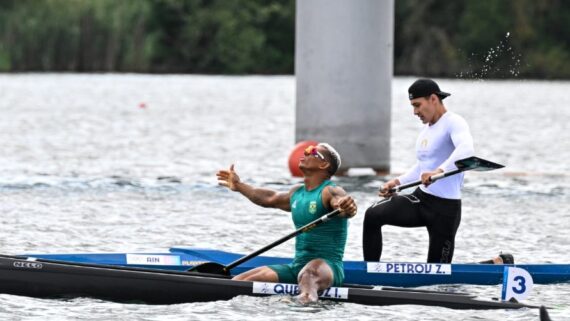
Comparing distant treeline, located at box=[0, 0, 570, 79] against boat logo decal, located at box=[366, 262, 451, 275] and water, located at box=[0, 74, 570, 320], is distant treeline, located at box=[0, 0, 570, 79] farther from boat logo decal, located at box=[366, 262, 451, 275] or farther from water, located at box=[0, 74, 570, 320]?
boat logo decal, located at box=[366, 262, 451, 275]

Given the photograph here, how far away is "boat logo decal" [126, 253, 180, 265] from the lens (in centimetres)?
1414

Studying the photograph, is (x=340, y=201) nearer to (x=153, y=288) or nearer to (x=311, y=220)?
(x=311, y=220)

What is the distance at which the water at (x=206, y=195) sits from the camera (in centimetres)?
1272

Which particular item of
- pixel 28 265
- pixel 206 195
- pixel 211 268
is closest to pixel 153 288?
pixel 211 268

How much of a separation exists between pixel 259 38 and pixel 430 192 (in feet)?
318

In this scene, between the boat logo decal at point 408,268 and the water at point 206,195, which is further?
the boat logo decal at point 408,268

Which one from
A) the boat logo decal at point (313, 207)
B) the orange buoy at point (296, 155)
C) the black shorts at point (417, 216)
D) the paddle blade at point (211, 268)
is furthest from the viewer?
the orange buoy at point (296, 155)

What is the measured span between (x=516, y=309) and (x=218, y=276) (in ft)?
8.09

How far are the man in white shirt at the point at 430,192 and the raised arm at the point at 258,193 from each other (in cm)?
130

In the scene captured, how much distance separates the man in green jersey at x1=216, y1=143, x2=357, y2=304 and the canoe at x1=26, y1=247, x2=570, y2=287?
3.89 feet

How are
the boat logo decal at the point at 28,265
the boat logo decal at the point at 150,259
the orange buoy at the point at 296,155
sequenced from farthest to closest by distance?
the orange buoy at the point at 296,155 → the boat logo decal at the point at 150,259 → the boat logo decal at the point at 28,265

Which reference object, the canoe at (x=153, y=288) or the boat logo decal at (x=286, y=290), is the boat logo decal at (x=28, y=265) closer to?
the canoe at (x=153, y=288)

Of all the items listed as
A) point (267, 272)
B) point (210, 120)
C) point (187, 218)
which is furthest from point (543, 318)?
point (210, 120)

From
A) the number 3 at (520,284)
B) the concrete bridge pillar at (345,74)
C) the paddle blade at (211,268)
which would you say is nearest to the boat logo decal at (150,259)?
the paddle blade at (211,268)
